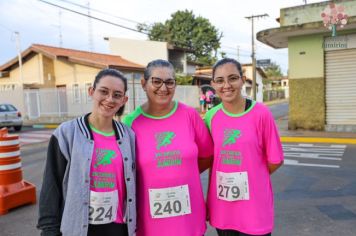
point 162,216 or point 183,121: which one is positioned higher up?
point 183,121

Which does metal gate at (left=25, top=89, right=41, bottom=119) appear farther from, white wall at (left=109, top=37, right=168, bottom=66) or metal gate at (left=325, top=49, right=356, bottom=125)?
metal gate at (left=325, top=49, right=356, bottom=125)

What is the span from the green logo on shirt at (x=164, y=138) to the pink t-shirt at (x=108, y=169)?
294mm

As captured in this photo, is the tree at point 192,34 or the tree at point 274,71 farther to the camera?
the tree at point 274,71

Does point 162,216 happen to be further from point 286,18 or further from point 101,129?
point 286,18

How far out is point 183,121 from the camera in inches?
95.8

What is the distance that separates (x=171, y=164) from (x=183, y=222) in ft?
1.34

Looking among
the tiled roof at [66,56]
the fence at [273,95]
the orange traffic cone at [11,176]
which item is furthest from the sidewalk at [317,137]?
the fence at [273,95]

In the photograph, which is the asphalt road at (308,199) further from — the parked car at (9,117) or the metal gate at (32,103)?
the metal gate at (32,103)

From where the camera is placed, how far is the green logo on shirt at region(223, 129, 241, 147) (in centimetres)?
244

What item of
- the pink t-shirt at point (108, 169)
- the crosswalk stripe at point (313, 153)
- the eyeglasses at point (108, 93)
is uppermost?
the eyeglasses at point (108, 93)

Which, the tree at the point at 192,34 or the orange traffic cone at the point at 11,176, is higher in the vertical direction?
the tree at the point at 192,34

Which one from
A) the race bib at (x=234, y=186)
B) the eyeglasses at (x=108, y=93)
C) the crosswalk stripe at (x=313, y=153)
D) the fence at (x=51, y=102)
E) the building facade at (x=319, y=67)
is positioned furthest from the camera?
the fence at (x=51, y=102)

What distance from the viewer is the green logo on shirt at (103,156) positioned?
7.03 feet

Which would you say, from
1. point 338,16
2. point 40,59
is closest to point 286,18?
point 338,16
